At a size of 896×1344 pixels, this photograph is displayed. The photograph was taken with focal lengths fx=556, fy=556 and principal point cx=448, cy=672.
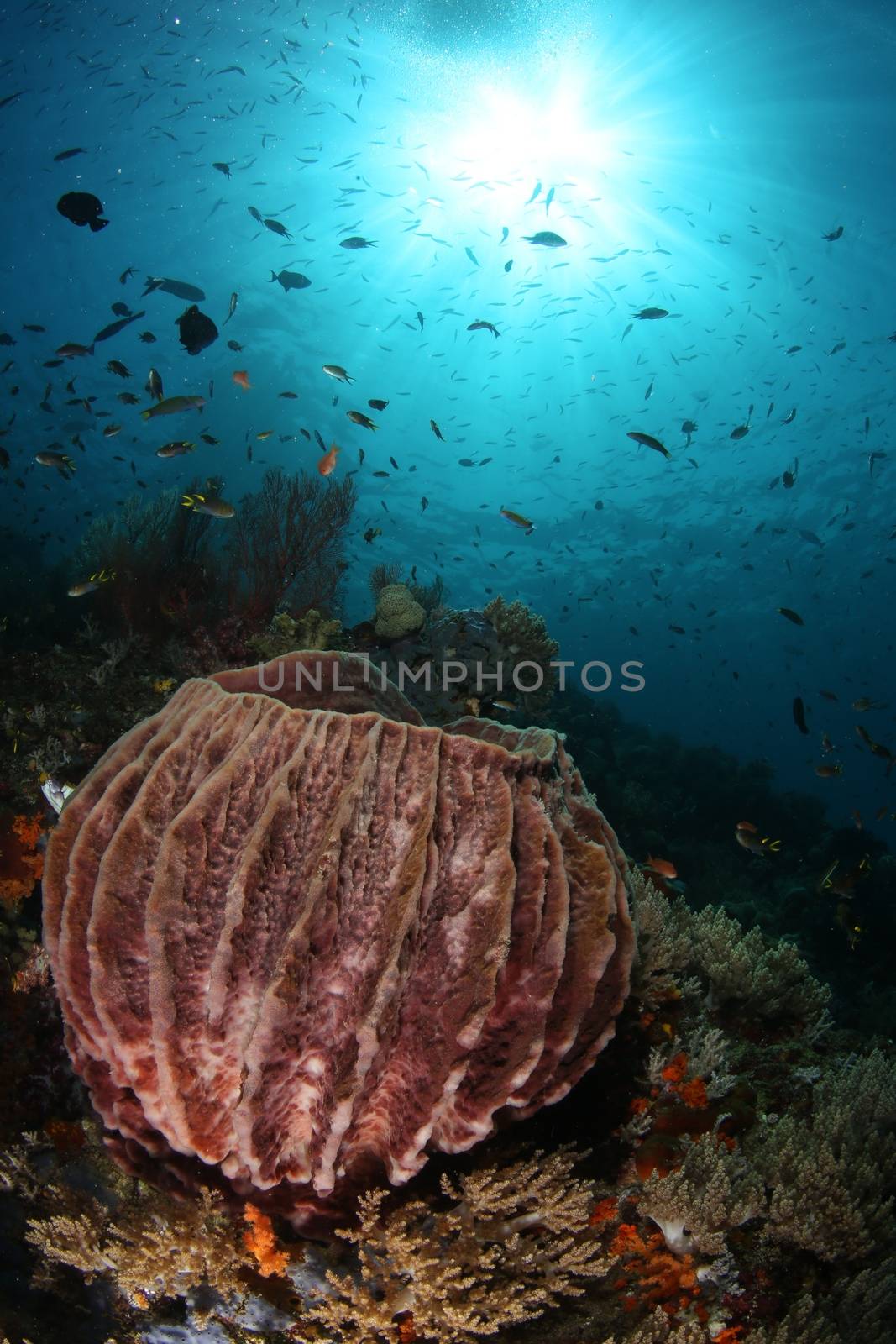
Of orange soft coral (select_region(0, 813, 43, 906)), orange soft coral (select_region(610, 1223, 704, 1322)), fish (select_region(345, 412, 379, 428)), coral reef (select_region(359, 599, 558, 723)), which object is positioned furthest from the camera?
fish (select_region(345, 412, 379, 428))

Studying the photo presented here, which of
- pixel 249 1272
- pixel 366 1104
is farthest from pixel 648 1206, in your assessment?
pixel 249 1272

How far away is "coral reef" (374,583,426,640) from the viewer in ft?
25.5

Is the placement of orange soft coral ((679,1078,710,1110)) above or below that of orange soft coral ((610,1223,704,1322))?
above

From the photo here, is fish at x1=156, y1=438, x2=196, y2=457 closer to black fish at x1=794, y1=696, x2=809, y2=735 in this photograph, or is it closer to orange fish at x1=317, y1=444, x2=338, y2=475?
orange fish at x1=317, y1=444, x2=338, y2=475

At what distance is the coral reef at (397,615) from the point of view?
7776mm

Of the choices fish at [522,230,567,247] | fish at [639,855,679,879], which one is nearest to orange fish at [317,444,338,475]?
fish at [639,855,679,879]

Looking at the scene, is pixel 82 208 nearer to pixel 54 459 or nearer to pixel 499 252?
pixel 54 459

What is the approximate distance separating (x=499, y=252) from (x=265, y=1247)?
109 feet

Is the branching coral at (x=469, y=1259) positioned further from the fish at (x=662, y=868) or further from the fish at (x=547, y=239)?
the fish at (x=547, y=239)

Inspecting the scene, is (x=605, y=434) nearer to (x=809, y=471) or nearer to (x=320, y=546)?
(x=809, y=471)

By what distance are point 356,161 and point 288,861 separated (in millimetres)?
29925

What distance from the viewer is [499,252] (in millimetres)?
26500

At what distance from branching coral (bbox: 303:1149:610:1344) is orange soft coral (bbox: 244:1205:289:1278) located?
9.2 inches

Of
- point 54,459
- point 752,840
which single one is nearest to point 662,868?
point 752,840
